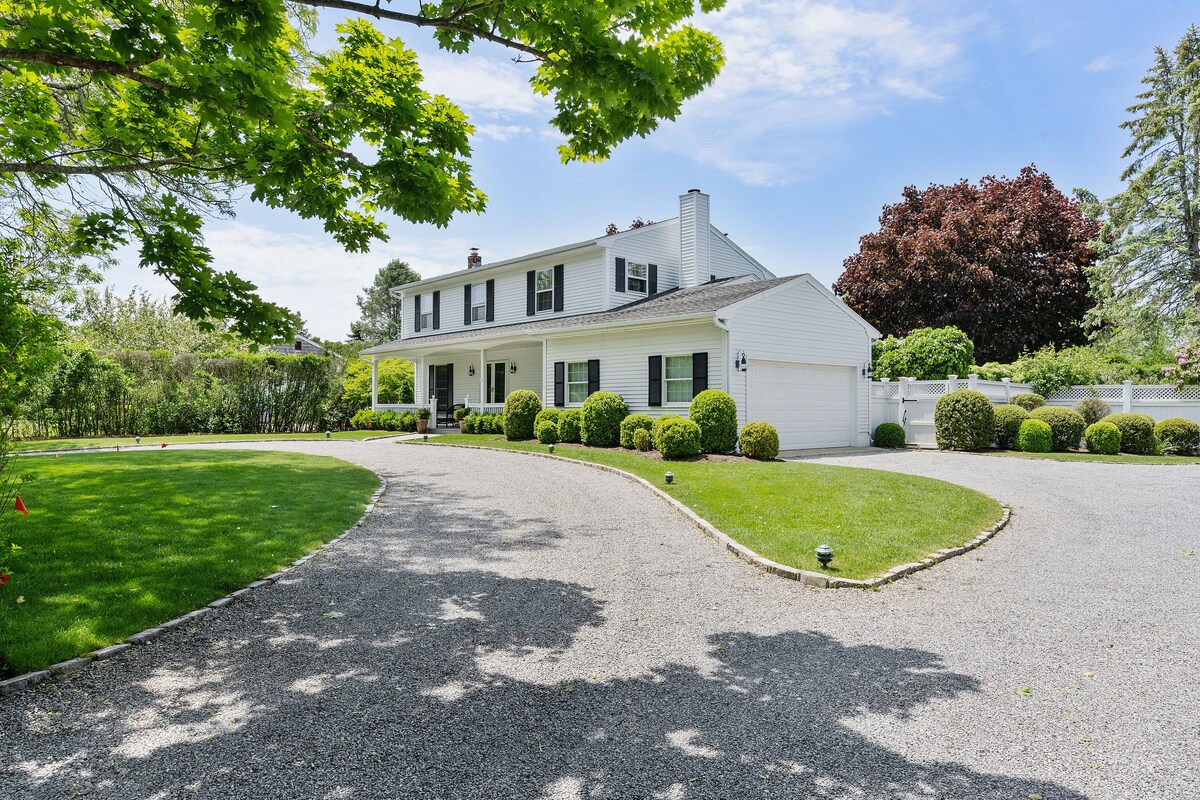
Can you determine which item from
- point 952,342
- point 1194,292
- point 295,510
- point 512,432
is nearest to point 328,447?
point 512,432

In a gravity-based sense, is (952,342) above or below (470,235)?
below

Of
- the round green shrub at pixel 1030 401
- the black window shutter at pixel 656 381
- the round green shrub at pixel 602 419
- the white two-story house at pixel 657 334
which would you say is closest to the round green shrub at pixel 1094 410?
the round green shrub at pixel 1030 401

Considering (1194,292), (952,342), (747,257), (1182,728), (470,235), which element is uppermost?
(470,235)

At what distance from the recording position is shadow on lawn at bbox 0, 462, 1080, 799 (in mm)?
2705

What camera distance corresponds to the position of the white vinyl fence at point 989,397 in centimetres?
1714

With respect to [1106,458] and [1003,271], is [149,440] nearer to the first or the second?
[1106,458]

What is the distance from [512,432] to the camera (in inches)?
734

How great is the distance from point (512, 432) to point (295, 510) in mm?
10502

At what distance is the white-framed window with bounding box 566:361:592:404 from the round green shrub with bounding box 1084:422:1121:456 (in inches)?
521

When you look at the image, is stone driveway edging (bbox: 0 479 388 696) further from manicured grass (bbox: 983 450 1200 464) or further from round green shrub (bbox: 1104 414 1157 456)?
round green shrub (bbox: 1104 414 1157 456)

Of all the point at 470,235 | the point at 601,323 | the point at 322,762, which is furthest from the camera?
the point at 470,235

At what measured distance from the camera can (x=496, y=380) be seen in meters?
24.1

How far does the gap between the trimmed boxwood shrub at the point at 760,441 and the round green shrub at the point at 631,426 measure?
2371mm

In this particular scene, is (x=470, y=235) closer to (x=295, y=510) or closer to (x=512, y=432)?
(x=512, y=432)
